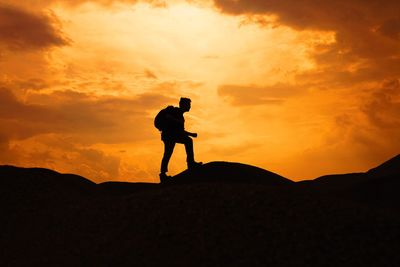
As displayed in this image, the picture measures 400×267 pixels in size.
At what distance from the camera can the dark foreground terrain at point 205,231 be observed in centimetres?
1116

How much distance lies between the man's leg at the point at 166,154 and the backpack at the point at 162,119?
601 mm

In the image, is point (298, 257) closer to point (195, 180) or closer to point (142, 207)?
point (142, 207)

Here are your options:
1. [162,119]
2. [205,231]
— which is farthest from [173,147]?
[205,231]

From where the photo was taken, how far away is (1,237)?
15.5 m

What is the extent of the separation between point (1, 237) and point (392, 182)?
1726 centimetres

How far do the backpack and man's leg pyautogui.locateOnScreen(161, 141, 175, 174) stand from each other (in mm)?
601

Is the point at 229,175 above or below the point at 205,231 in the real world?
above

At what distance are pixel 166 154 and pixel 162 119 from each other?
4.38ft

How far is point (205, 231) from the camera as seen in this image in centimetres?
1226

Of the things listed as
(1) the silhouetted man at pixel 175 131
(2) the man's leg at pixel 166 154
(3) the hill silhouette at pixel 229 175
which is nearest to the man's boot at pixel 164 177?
(2) the man's leg at pixel 166 154

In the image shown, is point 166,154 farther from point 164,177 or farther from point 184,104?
point 184,104

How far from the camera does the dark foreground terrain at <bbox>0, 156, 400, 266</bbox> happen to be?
1116 cm

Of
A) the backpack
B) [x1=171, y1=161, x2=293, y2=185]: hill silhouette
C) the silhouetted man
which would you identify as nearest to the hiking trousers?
the silhouetted man

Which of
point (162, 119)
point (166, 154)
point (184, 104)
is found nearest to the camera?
point (162, 119)
